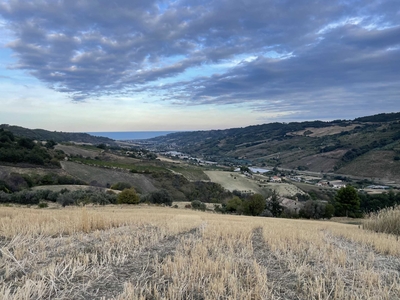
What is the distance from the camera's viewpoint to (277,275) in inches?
207

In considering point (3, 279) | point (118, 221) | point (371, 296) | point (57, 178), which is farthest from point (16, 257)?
point (57, 178)

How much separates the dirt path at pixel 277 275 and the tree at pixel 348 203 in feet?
148

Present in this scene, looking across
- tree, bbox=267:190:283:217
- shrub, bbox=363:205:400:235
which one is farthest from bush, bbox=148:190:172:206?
shrub, bbox=363:205:400:235

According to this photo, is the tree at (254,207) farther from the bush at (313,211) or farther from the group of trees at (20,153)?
the group of trees at (20,153)

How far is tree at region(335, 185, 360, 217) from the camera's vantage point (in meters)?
46.0

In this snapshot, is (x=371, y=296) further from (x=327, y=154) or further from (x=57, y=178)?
(x=327, y=154)

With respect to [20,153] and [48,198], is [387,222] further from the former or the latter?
[20,153]

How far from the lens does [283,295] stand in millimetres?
4277

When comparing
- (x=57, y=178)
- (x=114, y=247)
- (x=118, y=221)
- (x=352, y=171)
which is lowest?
(x=352, y=171)

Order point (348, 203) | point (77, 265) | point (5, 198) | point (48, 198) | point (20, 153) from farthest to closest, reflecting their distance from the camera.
Answer: point (20, 153) < point (348, 203) < point (48, 198) < point (5, 198) < point (77, 265)

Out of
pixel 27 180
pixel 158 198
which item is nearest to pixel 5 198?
pixel 158 198

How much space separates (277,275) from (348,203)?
47896 mm

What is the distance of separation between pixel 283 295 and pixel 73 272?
345 cm

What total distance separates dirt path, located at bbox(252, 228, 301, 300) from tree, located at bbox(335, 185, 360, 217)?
148 ft
